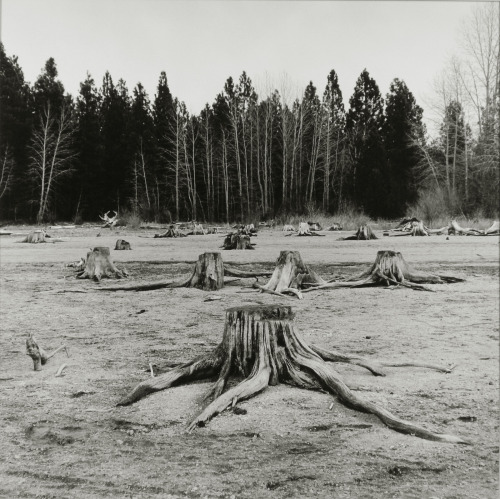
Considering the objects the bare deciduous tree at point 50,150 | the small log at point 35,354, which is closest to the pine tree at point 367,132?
the bare deciduous tree at point 50,150

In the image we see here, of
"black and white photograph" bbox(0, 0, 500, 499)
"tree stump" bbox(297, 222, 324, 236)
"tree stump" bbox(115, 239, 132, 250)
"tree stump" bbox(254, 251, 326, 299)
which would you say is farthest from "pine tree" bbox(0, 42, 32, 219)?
"tree stump" bbox(254, 251, 326, 299)

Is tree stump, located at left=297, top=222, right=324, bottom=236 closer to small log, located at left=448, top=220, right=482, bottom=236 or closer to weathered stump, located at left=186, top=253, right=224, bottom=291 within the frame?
small log, located at left=448, top=220, right=482, bottom=236

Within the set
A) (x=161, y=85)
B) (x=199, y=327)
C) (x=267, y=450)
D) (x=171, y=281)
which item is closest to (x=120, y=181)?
(x=161, y=85)

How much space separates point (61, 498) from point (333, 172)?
41874 millimetres

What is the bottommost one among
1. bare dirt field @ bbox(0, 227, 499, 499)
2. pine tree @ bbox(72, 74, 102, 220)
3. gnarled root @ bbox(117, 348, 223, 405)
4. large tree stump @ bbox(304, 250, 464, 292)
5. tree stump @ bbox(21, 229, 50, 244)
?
bare dirt field @ bbox(0, 227, 499, 499)

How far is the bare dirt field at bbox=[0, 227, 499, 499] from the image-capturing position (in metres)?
2.56

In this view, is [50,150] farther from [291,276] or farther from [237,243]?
[291,276]

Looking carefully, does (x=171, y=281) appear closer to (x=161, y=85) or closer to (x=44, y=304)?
(x=44, y=304)

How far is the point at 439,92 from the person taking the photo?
2753 cm

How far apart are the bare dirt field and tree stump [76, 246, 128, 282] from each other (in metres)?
2.19

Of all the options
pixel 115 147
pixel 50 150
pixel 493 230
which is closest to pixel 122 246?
pixel 493 230

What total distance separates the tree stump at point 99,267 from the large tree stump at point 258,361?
6.15m

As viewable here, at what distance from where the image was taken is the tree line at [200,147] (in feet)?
120

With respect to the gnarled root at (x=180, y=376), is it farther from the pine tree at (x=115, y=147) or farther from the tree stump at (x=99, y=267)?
the pine tree at (x=115, y=147)
